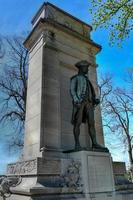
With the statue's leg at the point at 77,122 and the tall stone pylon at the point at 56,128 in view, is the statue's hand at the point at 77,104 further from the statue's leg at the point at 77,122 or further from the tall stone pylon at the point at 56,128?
the tall stone pylon at the point at 56,128

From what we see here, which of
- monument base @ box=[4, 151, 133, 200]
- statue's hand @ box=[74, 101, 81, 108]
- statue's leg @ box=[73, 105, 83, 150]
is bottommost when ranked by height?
monument base @ box=[4, 151, 133, 200]

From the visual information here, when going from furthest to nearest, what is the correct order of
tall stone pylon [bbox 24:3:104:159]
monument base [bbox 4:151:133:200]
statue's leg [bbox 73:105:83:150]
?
tall stone pylon [bbox 24:3:104:159] → statue's leg [bbox 73:105:83:150] → monument base [bbox 4:151:133:200]

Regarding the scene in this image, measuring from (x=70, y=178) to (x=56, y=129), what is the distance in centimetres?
194

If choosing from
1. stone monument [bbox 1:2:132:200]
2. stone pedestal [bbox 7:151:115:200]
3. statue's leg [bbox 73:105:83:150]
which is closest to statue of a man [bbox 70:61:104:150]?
statue's leg [bbox 73:105:83:150]

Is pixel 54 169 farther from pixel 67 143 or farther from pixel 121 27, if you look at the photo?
pixel 121 27

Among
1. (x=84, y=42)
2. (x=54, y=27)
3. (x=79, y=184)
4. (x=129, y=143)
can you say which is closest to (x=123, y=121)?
(x=129, y=143)

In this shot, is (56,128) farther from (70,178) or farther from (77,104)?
(70,178)

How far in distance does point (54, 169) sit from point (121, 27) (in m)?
7.33

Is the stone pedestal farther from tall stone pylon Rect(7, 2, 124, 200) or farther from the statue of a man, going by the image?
the statue of a man

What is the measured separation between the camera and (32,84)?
9.63 m

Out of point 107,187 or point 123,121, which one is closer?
point 107,187

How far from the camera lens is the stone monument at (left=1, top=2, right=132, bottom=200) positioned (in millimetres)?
6621

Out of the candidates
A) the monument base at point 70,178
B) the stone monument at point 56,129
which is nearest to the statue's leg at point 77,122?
the stone monument at point 56,129

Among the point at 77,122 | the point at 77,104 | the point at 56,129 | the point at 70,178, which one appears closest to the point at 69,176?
the point at 70,178
